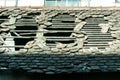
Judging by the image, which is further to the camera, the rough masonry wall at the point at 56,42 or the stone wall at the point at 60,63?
the rough masonry wall at the point at 56,42

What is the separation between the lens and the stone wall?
9.22m

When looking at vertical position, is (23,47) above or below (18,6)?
below

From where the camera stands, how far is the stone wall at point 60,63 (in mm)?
9219

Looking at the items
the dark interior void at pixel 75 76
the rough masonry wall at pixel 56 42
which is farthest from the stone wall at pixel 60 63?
the dark interior void at pixel 75 76

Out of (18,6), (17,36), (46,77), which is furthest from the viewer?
(18,6)

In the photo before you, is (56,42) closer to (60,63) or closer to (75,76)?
(60,63)

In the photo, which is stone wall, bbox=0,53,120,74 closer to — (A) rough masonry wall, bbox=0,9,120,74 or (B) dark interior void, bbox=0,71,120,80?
(A) rough masonry wall, bbox=0,9,120,74

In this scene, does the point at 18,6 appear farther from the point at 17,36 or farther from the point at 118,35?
the point at 118,35

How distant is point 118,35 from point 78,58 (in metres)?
1.73

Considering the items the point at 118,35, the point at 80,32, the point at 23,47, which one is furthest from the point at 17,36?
the point at 118,35

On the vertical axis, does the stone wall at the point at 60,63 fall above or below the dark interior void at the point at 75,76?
above

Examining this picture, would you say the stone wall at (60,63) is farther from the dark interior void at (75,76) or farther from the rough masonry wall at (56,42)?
the dark interior void at (75,76)

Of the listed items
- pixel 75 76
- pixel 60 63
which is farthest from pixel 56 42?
pixel 75 76

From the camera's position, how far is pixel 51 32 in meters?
11.1
